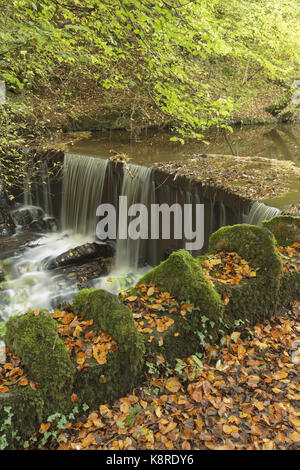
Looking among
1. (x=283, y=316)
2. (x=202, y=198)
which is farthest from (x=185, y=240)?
(x=283, y=316)

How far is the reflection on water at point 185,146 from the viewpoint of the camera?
38.8 ft

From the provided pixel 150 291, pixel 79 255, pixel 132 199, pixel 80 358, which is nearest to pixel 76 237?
pixel 79 255

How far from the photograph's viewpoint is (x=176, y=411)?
3064 millimetres

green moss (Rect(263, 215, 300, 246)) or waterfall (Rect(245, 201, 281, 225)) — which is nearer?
green moss (Rect(263, 215, 300, 246))

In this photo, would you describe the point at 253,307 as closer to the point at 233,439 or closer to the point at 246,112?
the point at 233,439

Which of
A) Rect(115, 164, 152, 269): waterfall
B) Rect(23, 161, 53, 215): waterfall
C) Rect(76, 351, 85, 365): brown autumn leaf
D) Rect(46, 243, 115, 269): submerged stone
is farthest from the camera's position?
Rect(23, 161, 53, 215): waterfall

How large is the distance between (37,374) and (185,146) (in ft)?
39.7

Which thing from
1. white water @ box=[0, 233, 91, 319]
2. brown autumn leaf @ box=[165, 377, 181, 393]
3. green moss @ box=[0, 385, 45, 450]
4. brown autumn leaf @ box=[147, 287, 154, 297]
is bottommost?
white water @ box=[0, 233, 91, 319]

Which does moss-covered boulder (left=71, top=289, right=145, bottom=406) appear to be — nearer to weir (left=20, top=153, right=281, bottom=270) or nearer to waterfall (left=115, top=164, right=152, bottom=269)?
weir (left=20, top=153, right=281, bottom=270)

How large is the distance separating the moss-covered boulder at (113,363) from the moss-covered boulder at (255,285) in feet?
4.39

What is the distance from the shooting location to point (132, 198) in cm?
977

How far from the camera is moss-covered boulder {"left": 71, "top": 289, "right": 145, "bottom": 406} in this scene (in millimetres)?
2957

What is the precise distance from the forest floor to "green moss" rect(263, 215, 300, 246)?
6.37 ft

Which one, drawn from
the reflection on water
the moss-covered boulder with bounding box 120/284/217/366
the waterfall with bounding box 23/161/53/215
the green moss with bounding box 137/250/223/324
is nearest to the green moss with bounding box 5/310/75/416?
the moss-covered boulder with bounding box 120/284/217/366
